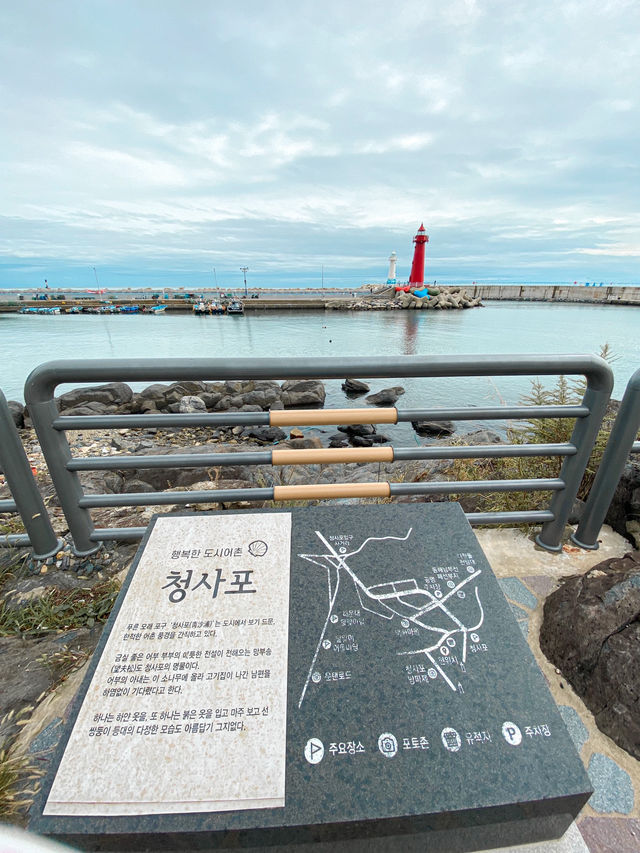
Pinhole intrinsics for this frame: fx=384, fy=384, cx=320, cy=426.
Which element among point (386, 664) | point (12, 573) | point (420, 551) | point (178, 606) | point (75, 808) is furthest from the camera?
point (12, 573)

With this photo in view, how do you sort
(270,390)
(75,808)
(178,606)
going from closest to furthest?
(75,808)
(178,606)
(270,390)

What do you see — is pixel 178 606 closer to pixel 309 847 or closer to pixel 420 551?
pixel 309 847

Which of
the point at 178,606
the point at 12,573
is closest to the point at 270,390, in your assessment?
the point at 12,573

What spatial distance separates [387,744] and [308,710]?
0.25 m

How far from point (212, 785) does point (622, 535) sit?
120 inches

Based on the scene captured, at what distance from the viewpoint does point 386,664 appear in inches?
51.5

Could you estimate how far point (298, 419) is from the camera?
1953 mm

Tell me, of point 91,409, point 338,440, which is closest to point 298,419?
point 338,440

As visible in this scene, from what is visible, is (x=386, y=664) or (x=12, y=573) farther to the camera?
(x=12, y=573)

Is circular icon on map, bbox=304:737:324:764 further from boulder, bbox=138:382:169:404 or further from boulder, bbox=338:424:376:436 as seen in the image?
boulder, bbox=138:382:169:404

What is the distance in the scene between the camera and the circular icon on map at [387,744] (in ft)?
3.69

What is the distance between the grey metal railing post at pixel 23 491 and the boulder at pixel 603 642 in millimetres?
2946

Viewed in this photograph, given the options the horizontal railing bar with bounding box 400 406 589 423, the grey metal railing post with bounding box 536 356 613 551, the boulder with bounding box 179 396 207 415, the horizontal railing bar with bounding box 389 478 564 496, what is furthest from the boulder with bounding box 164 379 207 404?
the grey metal railing post with bounding box 536 356 613 551

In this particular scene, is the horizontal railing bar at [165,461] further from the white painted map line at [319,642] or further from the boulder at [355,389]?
the boulder at [355,389]
